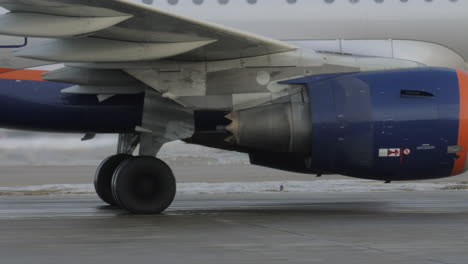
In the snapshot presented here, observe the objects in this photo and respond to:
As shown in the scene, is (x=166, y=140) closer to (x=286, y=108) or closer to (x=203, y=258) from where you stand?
(x=286, y=108)

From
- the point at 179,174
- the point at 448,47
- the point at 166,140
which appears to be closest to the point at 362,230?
the point at 166,140

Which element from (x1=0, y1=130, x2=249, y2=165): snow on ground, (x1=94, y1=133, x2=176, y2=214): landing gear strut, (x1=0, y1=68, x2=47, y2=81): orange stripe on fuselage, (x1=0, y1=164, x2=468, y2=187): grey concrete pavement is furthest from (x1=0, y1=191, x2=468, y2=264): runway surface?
(x1=0, y1=130, x2=249, y2=165): snow on ground

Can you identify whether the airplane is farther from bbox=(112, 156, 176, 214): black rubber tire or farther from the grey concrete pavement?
the grey concrete pavement

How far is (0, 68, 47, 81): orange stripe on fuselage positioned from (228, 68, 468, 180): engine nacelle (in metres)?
3.26

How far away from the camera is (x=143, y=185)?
13688 millimetres

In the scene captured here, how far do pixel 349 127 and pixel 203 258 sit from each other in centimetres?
455

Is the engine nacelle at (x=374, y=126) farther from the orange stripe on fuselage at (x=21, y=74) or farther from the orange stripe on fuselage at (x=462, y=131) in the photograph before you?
the orange stripe on fuselage at (x=21, y=74)

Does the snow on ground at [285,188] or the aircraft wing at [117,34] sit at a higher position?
the aircraft wing at [117,34]

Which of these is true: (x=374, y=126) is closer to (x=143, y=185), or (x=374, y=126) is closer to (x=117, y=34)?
(x=143, y=185)

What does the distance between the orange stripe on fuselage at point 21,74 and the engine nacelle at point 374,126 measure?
128 inches

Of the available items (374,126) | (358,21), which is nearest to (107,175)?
(358,21)

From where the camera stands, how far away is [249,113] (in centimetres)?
1319

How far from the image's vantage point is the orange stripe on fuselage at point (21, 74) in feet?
46.8

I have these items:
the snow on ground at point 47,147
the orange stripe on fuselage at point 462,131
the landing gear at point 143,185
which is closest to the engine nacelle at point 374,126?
the orange stripe on fuselage at point 462,131
